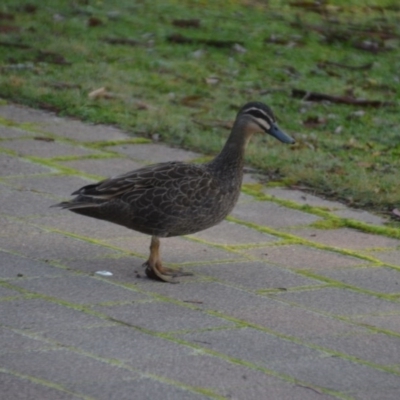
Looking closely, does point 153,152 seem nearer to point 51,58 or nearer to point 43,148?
point 43,148

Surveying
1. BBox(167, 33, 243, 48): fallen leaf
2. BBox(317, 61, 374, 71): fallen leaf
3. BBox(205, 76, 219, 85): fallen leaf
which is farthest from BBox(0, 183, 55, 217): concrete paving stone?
BBox(167, 33, 243, 48): fallen leaf

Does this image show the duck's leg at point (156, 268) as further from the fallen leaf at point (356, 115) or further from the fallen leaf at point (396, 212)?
the fallen leaf at point (356, 115)

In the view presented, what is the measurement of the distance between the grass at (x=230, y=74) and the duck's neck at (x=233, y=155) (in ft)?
5.27

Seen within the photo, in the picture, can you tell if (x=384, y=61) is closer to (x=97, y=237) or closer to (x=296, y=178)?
(x=296, y=178)

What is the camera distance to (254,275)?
692cm

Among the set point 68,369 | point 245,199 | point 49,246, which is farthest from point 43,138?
point 68,369

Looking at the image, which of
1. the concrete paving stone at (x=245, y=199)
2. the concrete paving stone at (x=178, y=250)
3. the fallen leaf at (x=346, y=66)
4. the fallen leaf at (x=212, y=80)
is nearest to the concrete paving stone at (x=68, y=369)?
the concrete paving stone at (x=178, y=250)

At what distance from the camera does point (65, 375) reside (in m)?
5.10

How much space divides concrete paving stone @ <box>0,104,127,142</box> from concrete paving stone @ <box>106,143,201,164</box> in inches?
10.7

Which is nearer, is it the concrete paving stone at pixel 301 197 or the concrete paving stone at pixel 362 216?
the concrete paving stone at pixel 362 216

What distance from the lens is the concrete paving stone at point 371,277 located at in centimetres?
689

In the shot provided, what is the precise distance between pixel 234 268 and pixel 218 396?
2.03 m

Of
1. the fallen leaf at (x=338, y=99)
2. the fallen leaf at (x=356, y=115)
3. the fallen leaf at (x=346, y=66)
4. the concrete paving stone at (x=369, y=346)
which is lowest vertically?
the concrete paving stone at (x=369, y=346)

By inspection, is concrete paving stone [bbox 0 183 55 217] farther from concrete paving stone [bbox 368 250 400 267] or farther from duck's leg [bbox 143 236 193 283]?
concrete paving stone [bbox 368 250 400 267]
